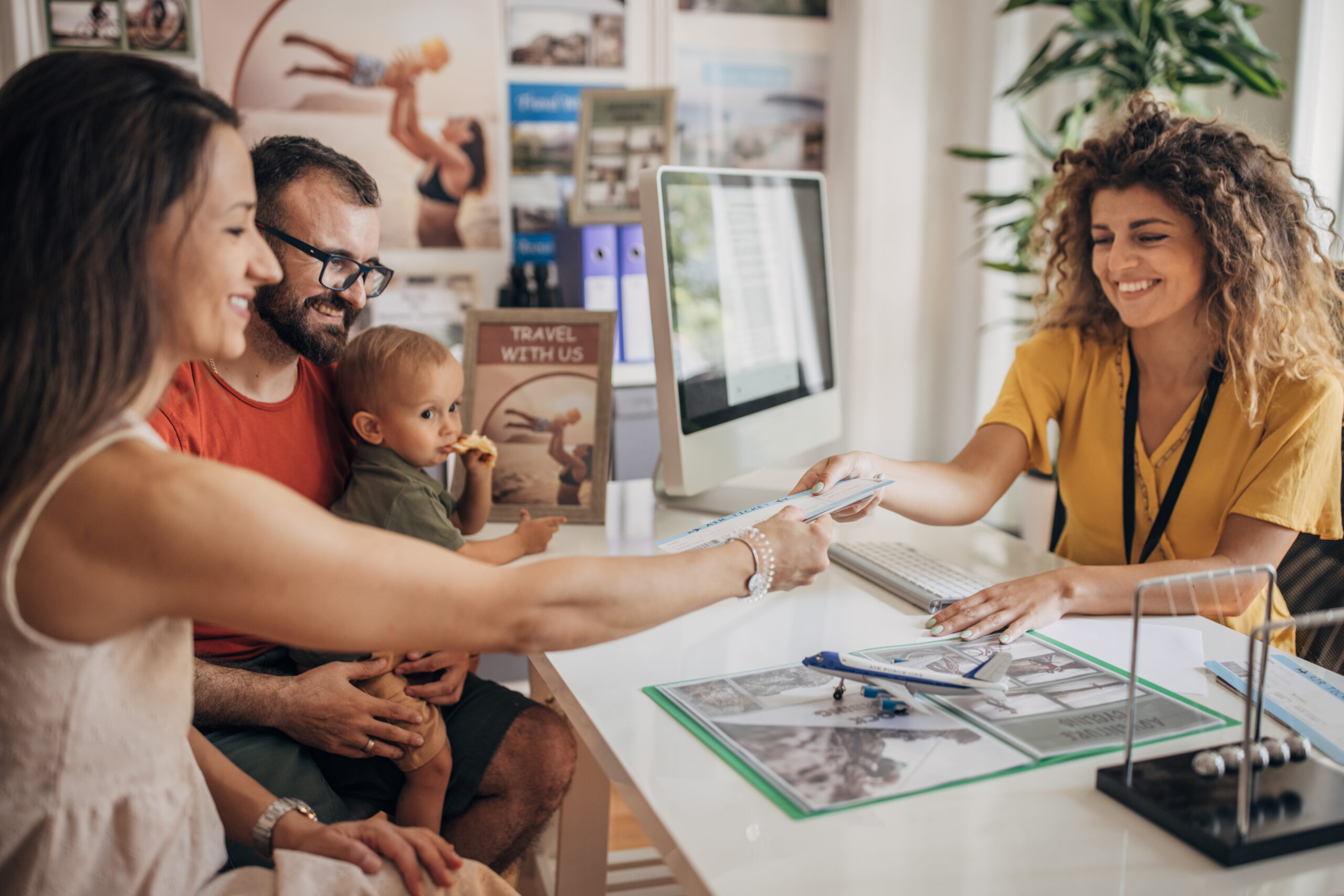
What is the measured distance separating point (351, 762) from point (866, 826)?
2.52 ft

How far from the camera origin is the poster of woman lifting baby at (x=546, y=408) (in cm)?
175

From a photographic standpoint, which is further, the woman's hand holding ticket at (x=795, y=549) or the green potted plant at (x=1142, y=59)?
the green potted plant at (x=1142, y=59)

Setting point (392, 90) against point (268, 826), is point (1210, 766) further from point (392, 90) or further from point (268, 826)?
point (392, 90)

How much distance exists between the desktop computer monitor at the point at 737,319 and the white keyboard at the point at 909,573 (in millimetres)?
264

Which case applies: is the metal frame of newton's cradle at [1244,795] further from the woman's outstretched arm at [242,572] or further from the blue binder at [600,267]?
the blue binder at [600,267]

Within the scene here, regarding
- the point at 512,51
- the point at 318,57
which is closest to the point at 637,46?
the point at 512,51

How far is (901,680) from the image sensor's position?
104cm

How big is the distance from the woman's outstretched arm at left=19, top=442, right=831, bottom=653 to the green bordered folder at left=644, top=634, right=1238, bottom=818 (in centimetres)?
25

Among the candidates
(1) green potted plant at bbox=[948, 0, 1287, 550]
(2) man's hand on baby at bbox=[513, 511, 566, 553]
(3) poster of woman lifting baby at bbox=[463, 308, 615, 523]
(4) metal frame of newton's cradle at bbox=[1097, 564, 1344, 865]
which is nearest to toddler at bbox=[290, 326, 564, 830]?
(2) man's hand on baby at bbox=[513, 511, 566, 553]

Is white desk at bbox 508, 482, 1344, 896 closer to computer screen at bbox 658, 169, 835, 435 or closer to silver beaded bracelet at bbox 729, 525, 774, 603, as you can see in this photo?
silver beaded bracelet at bbox 729, 525, 774, 603

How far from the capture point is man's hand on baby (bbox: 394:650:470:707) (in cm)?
133

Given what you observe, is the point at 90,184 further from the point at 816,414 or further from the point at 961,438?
the point at 961,438

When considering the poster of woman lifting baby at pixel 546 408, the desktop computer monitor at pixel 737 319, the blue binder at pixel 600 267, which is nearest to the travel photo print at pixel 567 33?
the blue binder at pixel 600 267

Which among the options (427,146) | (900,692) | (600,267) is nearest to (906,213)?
(600,267)
